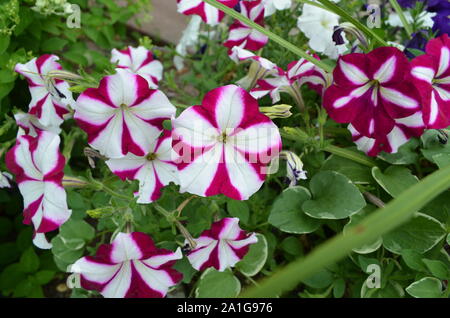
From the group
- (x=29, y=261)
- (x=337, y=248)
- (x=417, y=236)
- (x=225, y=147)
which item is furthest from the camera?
(x=29, y=261)

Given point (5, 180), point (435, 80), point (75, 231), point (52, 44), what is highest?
point (435, 80)

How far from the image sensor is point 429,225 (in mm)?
981

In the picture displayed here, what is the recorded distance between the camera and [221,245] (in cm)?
95

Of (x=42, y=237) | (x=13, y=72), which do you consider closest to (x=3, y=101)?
(x=13, y=72)

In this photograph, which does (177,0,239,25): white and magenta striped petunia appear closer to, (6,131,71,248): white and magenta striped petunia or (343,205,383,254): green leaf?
(6,131,71,248): white and magenta striped petunia

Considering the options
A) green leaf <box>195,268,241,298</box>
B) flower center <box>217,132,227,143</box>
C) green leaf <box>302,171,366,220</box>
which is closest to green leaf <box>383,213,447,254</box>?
green leaf <box>302,171,366,220</box>

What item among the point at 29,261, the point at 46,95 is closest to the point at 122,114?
the point at 46,95

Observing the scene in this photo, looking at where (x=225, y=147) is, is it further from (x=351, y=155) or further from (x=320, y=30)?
(x=320, y=30)

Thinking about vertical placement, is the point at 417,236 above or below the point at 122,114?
below

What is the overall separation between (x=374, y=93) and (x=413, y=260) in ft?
1.16

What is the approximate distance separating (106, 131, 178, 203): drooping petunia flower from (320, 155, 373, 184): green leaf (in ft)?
1.37

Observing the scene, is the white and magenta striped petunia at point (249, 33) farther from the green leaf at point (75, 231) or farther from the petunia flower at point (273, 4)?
the green leaf at point (75, 231)

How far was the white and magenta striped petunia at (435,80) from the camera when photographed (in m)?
0.81

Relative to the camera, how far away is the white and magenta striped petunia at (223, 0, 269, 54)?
3.79ft
